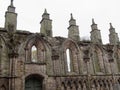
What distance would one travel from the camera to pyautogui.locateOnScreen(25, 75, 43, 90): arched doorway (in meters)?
13.6

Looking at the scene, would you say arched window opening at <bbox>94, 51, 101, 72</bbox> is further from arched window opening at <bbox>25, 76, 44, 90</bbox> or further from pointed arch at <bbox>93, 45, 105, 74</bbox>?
arched window opening at <bbox>25, 76, 44, 90</bbox>

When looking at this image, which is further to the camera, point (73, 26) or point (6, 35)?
point (73, 26)

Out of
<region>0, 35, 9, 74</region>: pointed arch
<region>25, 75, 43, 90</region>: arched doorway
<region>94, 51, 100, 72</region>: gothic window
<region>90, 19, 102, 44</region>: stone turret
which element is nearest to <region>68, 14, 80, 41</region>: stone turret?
<region>90, 19, 102, 44</region>: stone turret

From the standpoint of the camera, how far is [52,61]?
1459 cm

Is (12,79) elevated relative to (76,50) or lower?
lower

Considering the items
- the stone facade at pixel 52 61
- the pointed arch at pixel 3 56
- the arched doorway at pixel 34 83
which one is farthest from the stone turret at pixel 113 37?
the pointed arch at pixel 3 56

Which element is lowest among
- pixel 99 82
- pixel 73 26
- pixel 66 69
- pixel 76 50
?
pixel 99 82

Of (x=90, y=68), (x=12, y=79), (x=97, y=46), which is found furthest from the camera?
(x=97, y=46)

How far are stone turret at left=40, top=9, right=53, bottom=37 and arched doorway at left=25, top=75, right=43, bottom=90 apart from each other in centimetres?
366

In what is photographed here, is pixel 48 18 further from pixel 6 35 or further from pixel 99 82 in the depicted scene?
pixel 99 82

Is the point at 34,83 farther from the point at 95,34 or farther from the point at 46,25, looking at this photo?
the point at 95,34

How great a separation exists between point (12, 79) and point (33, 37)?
3.66 meters

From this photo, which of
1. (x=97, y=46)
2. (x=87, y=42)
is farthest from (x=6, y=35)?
(x=97, y=46)

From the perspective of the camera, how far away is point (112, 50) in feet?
58.7
